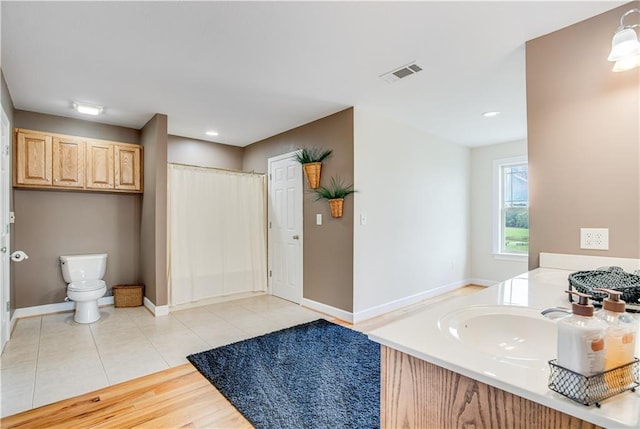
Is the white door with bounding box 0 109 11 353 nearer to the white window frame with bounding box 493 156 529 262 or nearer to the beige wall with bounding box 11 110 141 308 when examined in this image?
the beige wall with bounding box 11 110 141 308

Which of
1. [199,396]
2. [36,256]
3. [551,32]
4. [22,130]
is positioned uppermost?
[551,32]

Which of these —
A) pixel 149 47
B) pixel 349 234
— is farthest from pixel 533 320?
pixel 149 47

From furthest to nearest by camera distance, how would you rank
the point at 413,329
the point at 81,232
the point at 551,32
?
1. the point at 81,232
2. the point at 551,32
3. the point at 413,329

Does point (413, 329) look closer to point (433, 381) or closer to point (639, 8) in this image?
point (433, 381)

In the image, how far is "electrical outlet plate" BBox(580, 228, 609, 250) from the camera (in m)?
1.77

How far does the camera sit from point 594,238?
1.80 metres

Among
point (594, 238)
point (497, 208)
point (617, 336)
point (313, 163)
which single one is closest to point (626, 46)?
point (594, 238)

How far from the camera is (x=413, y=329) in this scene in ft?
3.22

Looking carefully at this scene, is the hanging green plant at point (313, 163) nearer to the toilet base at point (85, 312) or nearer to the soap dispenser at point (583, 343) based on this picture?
the toilet base at point (85, 312)

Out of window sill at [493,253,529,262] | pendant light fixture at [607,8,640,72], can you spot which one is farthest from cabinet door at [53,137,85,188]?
window sill at [493,253,529,262]

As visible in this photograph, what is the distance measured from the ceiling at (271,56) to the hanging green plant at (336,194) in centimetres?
83

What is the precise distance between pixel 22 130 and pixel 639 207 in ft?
16.9

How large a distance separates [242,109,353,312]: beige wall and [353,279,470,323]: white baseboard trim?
0.19m

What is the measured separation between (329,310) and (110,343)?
218 centimetres
